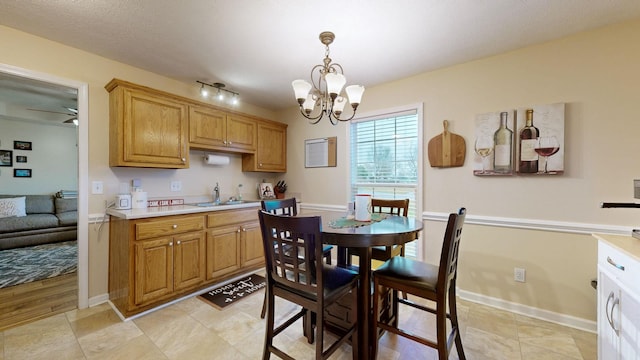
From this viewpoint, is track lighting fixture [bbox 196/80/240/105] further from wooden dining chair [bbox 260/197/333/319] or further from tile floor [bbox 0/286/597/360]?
tile floor [bbox 0/286/597/360]

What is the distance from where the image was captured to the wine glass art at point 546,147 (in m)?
2.08

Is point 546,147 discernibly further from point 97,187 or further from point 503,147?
point 97,187

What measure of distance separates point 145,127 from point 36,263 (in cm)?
285

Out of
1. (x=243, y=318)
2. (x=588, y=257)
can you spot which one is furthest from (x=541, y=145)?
(x=243, y=318)

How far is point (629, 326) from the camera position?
1145mm

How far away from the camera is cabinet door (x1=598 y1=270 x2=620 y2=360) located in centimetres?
125

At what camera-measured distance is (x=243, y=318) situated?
85.6 inches

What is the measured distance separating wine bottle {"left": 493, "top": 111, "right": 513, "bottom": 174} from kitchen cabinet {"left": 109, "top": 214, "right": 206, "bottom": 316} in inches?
117

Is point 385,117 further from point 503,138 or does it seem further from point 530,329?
point 530,329

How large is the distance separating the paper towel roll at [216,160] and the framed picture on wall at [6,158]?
472 cm

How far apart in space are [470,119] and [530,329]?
1885mm

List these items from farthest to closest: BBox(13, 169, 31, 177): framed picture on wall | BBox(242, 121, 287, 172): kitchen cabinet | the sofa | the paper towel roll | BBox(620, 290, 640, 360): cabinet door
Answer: BBox(13, 169, 31, 177): framed picture on wall, the sofa, BBox(242, 121, 287, 172): kitchen cabinet, the paper towel roll, BBox(620, 290, 640, 360): cabinet door

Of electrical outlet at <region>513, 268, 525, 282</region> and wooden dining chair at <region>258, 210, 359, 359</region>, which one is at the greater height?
wooden dining chair at <region>258, 210, 359, 359</region>

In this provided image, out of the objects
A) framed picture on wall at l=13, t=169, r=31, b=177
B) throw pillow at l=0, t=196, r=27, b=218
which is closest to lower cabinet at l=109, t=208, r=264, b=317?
A: throw pillow at l=0, t=196, r=27, b=218
